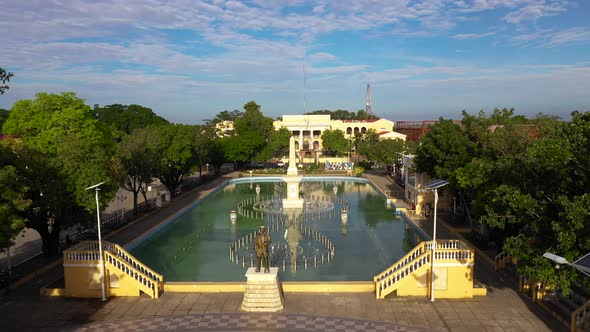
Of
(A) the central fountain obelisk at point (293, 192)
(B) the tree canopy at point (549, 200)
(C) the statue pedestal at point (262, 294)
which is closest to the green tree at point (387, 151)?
(A) the central fountain obelisk at point (293, 192)

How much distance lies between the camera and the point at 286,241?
2820 cm

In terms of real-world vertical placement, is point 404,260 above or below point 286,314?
above

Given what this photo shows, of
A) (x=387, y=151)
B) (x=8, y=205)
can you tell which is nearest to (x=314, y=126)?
(x=387, y=151)

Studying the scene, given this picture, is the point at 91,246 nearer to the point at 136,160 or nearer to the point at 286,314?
the point at 286,314

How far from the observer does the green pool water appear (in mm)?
22609

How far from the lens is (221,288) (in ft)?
59.2

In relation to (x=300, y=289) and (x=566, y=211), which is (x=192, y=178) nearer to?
(x=300, y=289)

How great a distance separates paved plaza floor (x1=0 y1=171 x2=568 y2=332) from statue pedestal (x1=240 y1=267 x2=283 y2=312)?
363mm

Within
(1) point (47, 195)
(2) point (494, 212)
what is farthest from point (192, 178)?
(2) point (494, 212)

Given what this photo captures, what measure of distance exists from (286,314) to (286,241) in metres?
12.6

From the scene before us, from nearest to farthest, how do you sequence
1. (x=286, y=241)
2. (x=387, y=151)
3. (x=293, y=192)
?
1. (x=286, y=241)
2. (x=293, y=192)
3. (x=387, y=151)

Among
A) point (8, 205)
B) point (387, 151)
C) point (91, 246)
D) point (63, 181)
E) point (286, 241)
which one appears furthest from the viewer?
point (387, 151)

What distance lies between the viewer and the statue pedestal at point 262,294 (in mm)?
15969

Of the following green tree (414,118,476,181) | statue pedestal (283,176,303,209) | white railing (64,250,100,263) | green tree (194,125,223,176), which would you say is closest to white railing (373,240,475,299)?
white railing (64,250,100,263)
